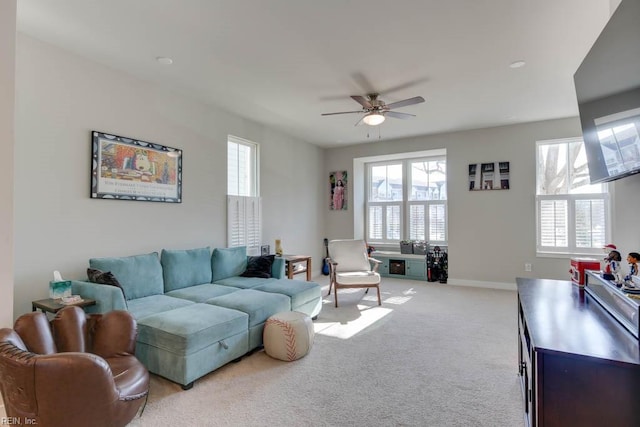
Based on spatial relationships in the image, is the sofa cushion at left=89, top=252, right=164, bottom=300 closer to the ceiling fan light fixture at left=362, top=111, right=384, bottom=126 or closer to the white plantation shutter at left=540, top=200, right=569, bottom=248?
the ceiling fan light fixture at left=362, top=111, right=384, bottom=126

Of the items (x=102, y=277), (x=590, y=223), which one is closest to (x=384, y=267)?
(x=590, y=223)

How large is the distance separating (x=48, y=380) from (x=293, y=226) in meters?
4.88

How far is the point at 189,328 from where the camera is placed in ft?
8.00

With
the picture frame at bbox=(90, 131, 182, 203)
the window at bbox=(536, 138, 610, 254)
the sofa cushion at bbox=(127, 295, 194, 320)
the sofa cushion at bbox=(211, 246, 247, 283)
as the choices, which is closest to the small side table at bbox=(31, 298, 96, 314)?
the sofa cushion at bbox=(127, 295, 194, 320)

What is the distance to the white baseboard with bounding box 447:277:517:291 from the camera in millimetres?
5594

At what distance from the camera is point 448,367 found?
2.73 m

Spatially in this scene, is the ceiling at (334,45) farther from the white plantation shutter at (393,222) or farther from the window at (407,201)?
the white plantation shutter at (393,222)

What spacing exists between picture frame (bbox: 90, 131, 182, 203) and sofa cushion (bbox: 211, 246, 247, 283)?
864 mm

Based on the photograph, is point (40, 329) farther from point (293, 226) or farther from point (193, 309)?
point (293, 226)

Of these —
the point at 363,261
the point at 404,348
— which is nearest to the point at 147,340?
the point at 404,348

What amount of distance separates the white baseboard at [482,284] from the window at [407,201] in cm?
95

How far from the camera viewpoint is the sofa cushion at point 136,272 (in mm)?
3086

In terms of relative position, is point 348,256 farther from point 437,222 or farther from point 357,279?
point 437,222

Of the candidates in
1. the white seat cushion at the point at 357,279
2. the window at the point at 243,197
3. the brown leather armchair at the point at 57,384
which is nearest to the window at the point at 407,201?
the white seat cushion at the point at 357,279
